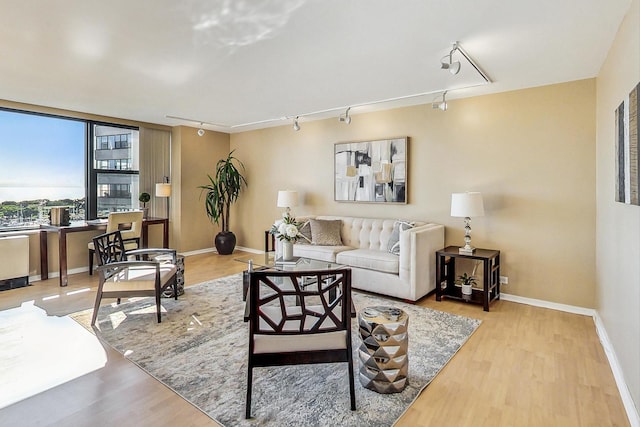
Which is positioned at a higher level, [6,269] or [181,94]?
[181,94]

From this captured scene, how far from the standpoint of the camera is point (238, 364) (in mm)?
2605

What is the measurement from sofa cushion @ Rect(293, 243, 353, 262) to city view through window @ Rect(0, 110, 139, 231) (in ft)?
Answer: 11.0

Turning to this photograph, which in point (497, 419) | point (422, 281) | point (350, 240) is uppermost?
point (350, 240)

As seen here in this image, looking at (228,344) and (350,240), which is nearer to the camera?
(228,344)

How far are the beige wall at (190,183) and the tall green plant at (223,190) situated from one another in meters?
0.16

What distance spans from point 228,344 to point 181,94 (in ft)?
9.93

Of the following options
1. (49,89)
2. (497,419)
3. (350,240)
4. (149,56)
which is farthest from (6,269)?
(497,419)

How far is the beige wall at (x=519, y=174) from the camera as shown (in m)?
3.68

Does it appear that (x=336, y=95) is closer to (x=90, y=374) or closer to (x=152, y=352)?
(x=152, y=352)

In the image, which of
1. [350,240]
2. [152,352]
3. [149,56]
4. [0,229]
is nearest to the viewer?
[152,352]

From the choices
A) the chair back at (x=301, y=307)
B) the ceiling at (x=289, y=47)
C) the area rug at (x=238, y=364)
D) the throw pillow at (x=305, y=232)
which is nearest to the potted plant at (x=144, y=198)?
the ceiling at (x=289, y=47)

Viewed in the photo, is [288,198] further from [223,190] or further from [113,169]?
[113,169]

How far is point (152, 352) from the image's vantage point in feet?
9.14

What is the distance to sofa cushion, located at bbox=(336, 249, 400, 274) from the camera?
4.12m
